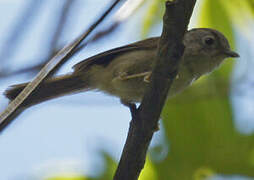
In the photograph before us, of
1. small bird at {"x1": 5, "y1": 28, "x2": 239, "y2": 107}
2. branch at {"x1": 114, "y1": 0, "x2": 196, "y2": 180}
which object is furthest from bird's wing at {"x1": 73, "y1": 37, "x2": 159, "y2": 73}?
branch at {"x1": 114, "y1": 0, "x2": 196, "y2": 180}

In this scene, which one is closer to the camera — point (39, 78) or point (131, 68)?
point (39, 78)

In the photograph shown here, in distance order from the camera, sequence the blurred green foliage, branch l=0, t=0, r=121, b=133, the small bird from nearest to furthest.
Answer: branch l=0, t=0, r=121, b=133 < the blurred green foliage < the small bird

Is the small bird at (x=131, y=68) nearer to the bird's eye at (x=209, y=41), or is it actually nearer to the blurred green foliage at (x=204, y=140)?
the bird's eye at (x=209, y=41)

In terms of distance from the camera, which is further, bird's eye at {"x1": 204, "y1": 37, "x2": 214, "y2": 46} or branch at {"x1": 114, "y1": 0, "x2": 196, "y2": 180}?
bird's eye at {"x1": 204, "y1": 37, "x2": 214, "y2": 46}

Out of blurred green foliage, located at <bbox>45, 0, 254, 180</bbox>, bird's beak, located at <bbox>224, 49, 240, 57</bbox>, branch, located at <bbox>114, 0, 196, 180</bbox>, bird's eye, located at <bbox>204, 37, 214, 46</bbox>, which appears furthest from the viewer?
bird's eye, located at <bbox>204, 37, 214, 46</bbox>

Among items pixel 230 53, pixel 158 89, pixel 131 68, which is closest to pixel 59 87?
pixel 131 68

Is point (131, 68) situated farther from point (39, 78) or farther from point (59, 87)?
point (39, 78)

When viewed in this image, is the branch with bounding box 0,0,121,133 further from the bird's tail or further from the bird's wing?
the bird's wing
